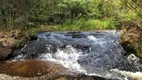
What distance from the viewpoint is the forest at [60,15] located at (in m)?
16.4

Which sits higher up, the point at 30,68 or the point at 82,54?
the point at 30,68

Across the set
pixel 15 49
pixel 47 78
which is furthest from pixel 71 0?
pixel 47 78

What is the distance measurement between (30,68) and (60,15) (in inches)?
573

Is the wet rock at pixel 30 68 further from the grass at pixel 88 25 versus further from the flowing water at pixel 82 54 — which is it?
the grass at pixel 88 25

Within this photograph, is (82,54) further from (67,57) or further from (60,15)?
(60,15)

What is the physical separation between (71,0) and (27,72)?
1569 centimetres

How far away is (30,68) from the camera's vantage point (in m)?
9.10

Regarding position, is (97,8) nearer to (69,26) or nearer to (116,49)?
(69,26)

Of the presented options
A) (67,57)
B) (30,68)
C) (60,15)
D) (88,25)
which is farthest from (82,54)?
(60,15)

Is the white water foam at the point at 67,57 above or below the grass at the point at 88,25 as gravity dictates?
above

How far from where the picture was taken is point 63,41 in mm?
13977

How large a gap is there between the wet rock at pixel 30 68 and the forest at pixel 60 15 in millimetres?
6012

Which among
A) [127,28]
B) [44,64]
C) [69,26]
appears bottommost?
[69,26]

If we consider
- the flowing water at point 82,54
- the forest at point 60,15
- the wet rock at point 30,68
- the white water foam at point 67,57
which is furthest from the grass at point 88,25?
the wet rock at point 30,68
